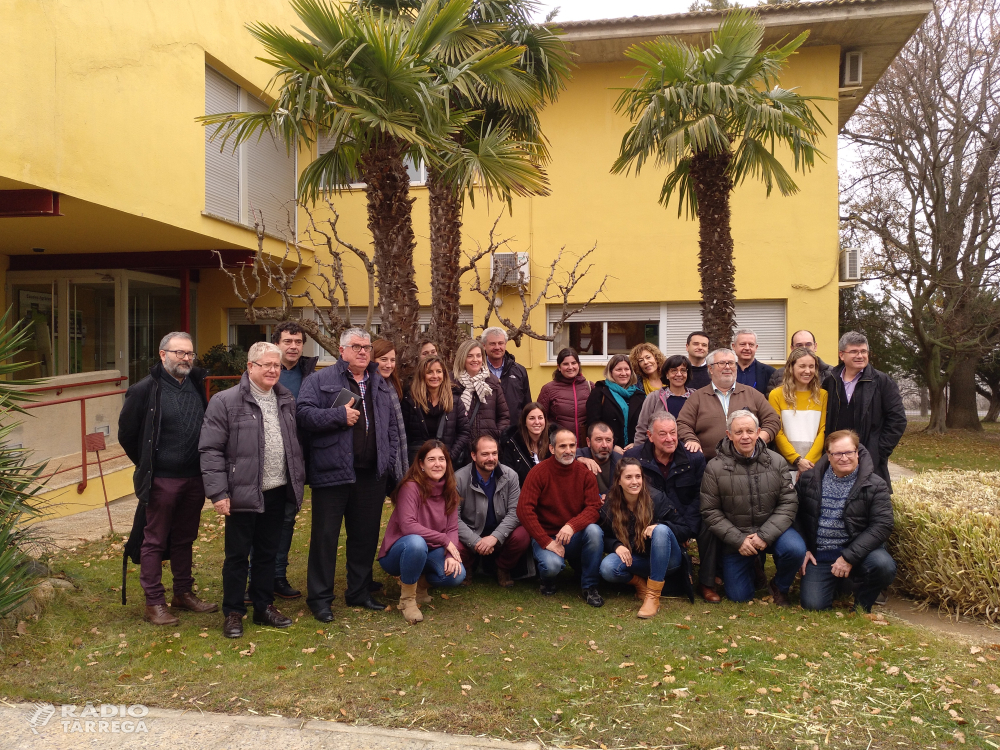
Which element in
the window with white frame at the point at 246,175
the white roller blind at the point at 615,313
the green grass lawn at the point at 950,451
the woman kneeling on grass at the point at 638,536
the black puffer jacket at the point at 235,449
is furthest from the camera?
the white roller blind at the point at 615,313

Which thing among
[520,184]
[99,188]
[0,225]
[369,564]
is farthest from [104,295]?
[369,564]

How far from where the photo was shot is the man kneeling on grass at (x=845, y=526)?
544 cm

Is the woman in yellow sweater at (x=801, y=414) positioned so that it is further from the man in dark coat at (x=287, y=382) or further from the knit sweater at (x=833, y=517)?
the man in dark coat at (x=287, y=382)

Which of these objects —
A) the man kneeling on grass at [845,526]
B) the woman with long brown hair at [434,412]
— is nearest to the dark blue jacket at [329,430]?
A: the woman with long brown hair at [434,412]

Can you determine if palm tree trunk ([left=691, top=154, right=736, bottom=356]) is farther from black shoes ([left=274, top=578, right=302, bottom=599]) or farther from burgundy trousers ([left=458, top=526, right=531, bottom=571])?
black shoes ([left=274, top=578, right=302, bottom=599])

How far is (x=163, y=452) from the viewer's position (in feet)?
16.6

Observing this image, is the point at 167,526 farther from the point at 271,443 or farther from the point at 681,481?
the point at 681,481

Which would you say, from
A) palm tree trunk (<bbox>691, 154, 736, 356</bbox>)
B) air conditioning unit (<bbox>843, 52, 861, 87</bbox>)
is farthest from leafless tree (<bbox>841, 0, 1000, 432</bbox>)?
palm tree trunk (<bbox>691, 154, 736, 356</bbox>)

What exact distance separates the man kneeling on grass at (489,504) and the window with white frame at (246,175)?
23.6 feet

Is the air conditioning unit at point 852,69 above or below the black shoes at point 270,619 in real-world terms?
above

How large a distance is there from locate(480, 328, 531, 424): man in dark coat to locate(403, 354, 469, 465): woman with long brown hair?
2.69ft

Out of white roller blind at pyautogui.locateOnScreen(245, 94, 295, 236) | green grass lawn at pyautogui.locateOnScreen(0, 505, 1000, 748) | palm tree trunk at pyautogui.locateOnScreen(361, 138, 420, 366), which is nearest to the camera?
green grass lawn at pyautogui.locateOnScreen(0, 505, 1000, 748)

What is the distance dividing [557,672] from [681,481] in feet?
6.98

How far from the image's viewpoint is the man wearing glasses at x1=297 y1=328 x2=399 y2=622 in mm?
5262
